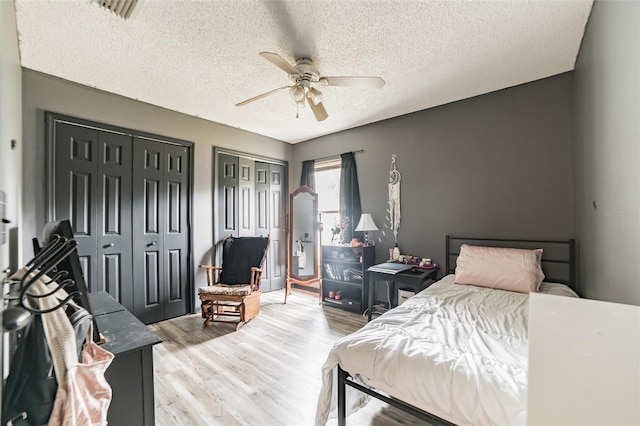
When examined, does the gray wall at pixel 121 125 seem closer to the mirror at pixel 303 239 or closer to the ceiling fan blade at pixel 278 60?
the mirror at pixel 303 239

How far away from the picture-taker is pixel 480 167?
10.5ft

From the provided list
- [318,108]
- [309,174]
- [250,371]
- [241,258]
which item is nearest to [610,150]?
[318,108]

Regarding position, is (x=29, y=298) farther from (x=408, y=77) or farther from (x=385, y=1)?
(x=408, y=77)

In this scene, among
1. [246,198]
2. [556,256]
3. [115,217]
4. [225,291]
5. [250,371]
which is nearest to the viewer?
[250,371]

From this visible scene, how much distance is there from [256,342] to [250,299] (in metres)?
0.61

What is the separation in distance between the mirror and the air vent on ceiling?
10.6 feet

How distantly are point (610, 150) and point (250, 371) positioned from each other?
115 inches

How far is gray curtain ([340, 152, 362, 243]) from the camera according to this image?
167 inches

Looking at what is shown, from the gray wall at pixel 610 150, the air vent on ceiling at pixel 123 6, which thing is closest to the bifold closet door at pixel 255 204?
the air vent on ceiling at pixel 123 6

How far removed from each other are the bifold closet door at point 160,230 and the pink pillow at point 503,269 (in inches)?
134

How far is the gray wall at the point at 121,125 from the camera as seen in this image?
105 inches

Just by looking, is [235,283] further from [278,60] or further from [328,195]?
[278,60]

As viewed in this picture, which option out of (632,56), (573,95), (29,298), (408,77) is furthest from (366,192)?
(29,298)

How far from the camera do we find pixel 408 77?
2785 millimetres
